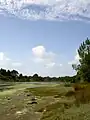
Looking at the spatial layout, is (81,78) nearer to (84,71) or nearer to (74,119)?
(84,71)

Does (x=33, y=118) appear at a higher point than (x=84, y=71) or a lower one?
lower

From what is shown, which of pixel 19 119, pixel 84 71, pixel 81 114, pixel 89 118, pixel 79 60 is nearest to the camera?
pixel 89 118

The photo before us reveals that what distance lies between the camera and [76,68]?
88.9 meters

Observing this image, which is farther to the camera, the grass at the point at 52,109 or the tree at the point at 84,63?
the tree at the point at 84,63

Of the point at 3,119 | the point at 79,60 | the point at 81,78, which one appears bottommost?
the point at 3,119

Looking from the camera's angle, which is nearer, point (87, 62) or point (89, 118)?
point (89, 118)

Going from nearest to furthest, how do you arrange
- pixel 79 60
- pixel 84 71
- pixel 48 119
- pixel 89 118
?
pixel 89 118 < pixel 48 119 < pixel 84 71 < pixel 79 60

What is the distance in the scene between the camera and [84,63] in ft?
286

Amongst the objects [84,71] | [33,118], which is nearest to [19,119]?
[33,118]

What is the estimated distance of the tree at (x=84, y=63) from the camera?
84188 mm

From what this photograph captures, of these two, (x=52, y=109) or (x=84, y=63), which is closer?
(x=52, y=109)

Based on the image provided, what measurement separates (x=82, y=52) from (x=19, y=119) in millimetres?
61751

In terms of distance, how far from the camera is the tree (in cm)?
8419

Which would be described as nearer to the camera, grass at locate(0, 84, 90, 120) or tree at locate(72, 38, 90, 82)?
grass at locate(0, 84, 90, 120)
